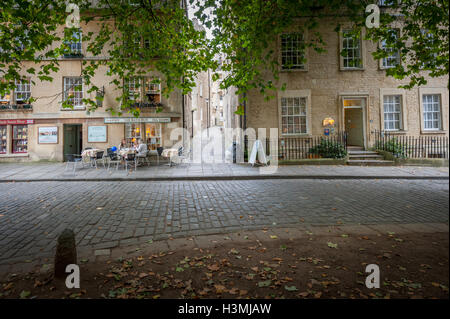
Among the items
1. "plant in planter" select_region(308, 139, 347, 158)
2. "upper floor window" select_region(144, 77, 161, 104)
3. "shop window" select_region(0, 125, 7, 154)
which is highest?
"upper floor window" select_region(144, 77, 161, 104)

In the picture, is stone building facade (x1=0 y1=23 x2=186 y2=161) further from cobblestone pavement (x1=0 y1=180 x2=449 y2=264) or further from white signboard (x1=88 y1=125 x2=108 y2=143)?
cobblestone pavement (x1=0 y1=180 x2=449 y2=264)

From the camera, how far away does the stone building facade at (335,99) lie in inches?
593

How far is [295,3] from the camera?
5.36m

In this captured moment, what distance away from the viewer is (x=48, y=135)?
16578 mm

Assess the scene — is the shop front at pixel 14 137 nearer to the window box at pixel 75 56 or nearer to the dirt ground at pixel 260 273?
the window box at pixel 75 56

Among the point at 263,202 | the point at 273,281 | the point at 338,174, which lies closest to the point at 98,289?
the point at 273,281

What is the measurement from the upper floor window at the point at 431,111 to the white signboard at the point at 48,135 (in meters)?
24.9

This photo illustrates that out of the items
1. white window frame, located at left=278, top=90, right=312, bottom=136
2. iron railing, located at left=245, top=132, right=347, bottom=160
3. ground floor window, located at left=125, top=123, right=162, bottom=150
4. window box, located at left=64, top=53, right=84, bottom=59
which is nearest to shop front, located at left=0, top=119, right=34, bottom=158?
window box, located at left=64, top=53, right=84, bottom=59

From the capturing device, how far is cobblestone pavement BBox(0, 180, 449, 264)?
4.14 metres

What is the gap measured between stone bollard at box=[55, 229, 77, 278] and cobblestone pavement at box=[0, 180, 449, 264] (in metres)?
0.85

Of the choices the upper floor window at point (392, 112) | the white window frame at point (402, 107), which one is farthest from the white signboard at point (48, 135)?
the upper floor window at point (392, 112)

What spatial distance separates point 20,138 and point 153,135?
9.52m
